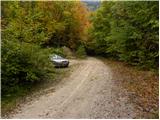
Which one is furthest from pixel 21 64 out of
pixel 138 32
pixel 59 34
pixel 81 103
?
pixel 59 34

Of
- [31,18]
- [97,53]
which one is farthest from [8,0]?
[97,53]

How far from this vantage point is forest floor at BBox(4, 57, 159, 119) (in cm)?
1216

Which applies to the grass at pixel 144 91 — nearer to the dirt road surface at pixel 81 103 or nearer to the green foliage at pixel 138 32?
the dirt road surface at pixel 81 103

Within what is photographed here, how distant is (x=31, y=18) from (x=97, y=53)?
3421 cm

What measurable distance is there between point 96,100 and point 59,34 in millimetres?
31936

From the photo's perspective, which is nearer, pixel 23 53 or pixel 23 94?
pixel 23 94

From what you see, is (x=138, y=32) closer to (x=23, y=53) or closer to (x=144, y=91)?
(x=144, y=91)

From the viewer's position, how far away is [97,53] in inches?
2077

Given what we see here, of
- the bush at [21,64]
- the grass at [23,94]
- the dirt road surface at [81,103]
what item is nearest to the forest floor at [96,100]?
the dirt road surface at [81,103]

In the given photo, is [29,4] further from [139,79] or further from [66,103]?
[66,103]

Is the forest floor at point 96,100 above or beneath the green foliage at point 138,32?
beneath

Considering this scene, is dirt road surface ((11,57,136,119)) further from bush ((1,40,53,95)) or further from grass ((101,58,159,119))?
bush ((1,40,53,95))

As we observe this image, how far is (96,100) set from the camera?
47.4ft

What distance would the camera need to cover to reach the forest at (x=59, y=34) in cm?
1688
